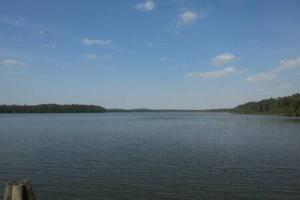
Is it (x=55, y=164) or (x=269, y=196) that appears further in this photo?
(x=55, y=164)

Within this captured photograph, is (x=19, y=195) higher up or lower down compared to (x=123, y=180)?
higher up

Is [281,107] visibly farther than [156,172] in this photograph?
Yes

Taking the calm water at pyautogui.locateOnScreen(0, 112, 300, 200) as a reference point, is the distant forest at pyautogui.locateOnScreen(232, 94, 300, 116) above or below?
above

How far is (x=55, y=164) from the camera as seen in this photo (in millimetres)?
26031

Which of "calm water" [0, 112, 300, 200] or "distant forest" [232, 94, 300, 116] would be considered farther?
"distant forest" [232, 94, 300, 116]

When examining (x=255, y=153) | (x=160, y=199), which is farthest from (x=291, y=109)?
(x=160, y=199)

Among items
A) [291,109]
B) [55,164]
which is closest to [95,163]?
[55,164]

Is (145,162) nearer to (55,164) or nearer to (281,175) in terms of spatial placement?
(55,164)

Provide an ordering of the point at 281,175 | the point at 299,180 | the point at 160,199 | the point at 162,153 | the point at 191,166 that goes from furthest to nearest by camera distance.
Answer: the point at 162,153, the point at 191,166, the point at 281,175, the point at 299,180, the point at 160,199

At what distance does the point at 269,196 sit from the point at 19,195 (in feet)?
49.5

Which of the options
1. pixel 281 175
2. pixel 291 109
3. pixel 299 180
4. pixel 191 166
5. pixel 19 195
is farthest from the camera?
pixel 291 109

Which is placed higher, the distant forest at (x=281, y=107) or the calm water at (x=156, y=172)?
the distant forest at (x=281, y=107)

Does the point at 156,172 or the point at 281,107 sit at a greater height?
the point at 281,107

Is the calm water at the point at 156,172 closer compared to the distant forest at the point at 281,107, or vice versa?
the calm water at the point at 156,172
